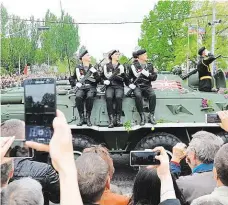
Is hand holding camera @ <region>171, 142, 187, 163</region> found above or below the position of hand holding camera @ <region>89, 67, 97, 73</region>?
below

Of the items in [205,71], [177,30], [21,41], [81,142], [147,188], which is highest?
[177,30]

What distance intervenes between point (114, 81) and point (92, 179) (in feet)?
22.8

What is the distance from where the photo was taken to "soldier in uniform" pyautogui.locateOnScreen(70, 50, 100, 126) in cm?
975

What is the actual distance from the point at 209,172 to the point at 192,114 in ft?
18.8

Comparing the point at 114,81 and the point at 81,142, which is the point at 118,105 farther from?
the point at 81,142

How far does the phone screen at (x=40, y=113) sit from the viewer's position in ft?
8.11

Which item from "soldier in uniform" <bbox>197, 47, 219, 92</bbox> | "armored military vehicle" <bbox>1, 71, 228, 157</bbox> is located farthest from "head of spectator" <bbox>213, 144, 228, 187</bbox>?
"soldier in uniform" <bbox>197, 47, 219, 92</bbox>

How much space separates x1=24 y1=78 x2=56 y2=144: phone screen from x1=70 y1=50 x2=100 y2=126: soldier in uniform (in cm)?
704

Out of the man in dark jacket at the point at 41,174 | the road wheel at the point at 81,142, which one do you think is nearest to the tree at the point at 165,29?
the road wheel at the point at 81,142

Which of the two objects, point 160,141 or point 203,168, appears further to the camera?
point 160,141

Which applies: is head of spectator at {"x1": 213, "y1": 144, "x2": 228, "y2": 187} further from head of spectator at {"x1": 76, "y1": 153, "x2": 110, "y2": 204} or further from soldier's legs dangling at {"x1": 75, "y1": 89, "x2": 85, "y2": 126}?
soldier's legs dangling at {"x1": 75, "y1": 89, "x2": 85, "y2": 126}

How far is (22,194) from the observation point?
111 inches

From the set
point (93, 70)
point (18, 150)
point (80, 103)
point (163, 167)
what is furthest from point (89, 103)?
point (18, 150)

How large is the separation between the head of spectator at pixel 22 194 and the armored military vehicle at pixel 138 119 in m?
6.62
